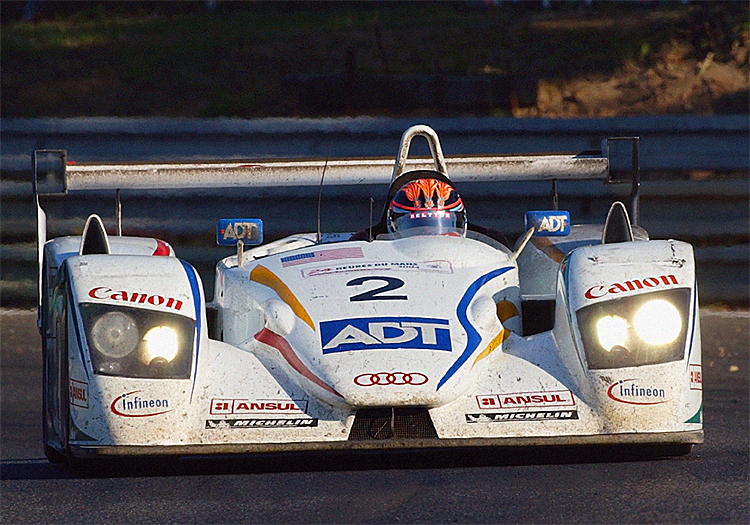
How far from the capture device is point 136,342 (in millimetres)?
4945

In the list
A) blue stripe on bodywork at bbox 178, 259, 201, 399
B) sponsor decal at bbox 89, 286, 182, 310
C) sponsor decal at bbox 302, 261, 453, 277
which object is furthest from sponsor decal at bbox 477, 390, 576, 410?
sponsor decal at bbox 89, 286, 182, 310

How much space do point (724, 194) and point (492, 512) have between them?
5.99 meters

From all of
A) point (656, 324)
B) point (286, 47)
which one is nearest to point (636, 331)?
point (656, 324)

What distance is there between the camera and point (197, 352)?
16.5 feet

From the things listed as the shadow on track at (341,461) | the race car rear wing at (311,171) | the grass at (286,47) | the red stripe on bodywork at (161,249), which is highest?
the grass at (286,47)

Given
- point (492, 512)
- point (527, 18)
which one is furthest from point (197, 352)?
point (527, 18)

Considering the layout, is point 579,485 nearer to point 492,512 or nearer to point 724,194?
point 492,512

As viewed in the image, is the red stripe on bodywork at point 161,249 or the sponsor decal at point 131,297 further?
the red stripe on bodywork at point 161,249

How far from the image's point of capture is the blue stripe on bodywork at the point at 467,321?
493cm

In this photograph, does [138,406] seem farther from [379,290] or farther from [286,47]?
[286,47]

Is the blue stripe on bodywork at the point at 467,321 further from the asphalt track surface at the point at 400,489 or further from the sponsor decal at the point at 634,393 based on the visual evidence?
the sponsor decal at the point at 634,393

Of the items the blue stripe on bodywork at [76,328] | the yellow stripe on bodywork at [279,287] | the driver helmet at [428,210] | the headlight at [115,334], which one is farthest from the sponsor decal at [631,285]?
the blue stripe on bodywork at [76,328]

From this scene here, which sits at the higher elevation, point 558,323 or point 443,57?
point 443,57

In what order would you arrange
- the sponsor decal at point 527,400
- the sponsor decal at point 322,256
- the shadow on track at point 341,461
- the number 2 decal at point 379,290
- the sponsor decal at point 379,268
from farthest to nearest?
1. the sponsor decal at point 322,256
2. the sponsor decal at point 379,268
3. the number 2 decal at point 379,290
4. the shadow on track at point 341,461
5. the sponsor decal at point 527,400
